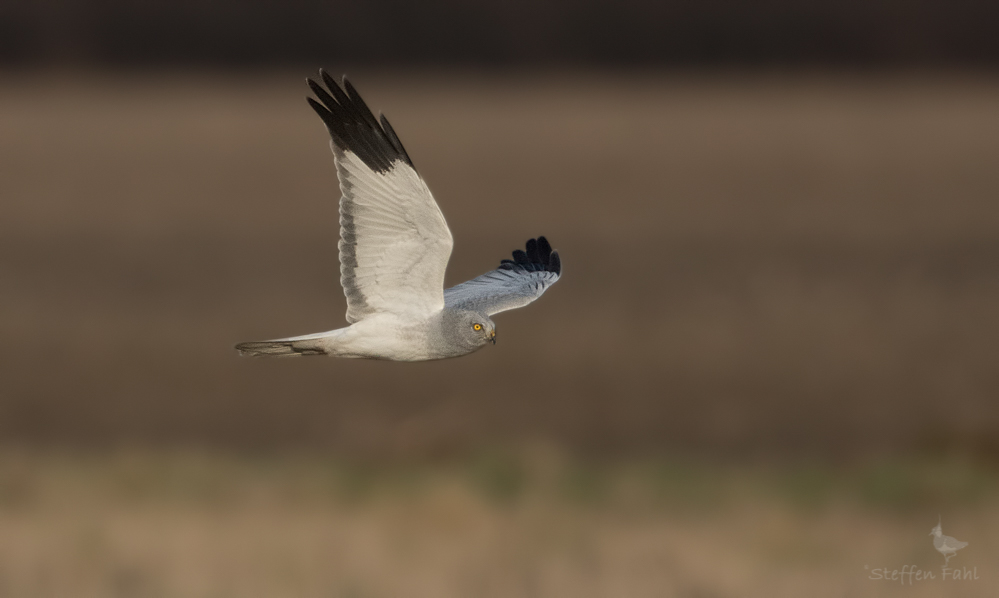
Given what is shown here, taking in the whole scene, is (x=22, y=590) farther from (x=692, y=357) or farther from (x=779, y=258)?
(x=779, y=258)

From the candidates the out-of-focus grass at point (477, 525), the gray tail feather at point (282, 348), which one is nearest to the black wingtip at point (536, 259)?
the gray tail feather at point (282, 348)

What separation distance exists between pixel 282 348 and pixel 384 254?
2.30 feet

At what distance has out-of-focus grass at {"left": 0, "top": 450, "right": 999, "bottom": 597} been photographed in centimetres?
1434

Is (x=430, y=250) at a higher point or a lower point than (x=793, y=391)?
higher

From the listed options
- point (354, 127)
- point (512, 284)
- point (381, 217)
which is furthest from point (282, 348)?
point (512, 284)

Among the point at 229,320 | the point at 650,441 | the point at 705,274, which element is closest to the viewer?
the point at 650,441

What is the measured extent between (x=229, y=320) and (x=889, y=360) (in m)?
9.79

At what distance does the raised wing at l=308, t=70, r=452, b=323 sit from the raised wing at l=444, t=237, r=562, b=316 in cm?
85

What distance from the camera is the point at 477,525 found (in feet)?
52.3

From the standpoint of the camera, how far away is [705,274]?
2053 cm

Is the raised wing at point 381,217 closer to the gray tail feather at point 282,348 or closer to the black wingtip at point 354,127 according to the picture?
the black wingtip at point 354,127

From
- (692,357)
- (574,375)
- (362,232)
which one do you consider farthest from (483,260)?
(362,232)

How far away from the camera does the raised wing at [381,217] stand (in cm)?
606

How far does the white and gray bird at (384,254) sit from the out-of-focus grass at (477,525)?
7.70m
